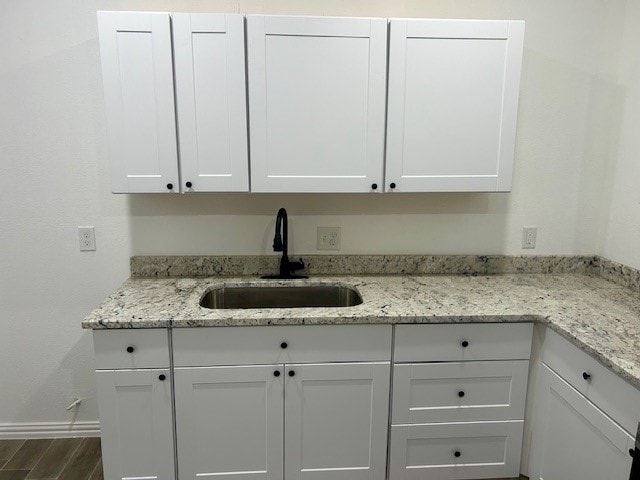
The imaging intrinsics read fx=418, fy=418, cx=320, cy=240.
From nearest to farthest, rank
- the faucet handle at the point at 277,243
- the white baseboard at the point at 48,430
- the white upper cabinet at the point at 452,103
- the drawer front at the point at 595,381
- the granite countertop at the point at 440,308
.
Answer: the drawer front at the point at 595,381
the granite countertop at the point at 440,308
the white upper cabinet at the point at 452,103
the faucet handle at the point at 277,243
the white baseboard at the point at 48,430

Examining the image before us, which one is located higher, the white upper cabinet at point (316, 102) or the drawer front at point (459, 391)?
Result: the white upper cabinet at point (316, 102)

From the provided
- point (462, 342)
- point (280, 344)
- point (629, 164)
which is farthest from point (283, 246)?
point (629, 164)

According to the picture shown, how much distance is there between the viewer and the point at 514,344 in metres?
1.68

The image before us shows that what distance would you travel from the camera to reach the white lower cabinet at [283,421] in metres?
1.63

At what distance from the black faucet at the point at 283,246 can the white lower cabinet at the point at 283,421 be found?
52cm

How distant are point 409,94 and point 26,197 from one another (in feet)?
5.98

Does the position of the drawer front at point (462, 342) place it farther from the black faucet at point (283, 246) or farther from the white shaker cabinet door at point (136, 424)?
the white shaker cabinet door at point (136, 424)

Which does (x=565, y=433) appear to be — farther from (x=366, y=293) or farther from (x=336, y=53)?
(x=336, y=53)

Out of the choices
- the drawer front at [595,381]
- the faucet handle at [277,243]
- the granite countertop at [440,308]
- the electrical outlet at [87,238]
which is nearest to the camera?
the drawer front at [595,381]

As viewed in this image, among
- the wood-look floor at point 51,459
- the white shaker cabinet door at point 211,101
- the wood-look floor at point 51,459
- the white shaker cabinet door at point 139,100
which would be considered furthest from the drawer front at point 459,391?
the wood-look floor at point 51,459

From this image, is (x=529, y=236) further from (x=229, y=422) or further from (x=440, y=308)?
(x=229, y=422)

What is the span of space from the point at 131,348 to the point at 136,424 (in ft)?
1.06

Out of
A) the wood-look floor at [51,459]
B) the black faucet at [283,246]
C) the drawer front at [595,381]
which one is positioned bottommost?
the wood-look floor at [51,459]

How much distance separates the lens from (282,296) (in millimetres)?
2037
